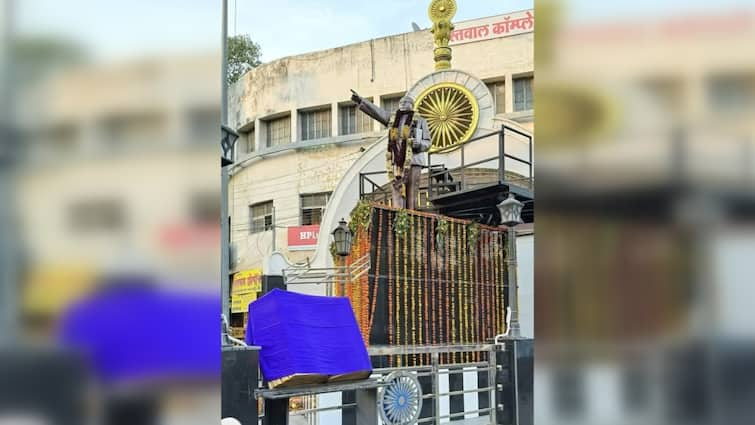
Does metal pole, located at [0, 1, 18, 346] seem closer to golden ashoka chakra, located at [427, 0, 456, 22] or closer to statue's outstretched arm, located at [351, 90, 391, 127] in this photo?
statue's outstretched arm, located at [351, 90, 391, 127]

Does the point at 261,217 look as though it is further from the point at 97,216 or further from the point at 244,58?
the point at 97,216

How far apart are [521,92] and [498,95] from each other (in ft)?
1.99

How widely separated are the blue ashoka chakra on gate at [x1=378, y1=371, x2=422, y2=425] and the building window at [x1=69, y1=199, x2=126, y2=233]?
15.2 ft

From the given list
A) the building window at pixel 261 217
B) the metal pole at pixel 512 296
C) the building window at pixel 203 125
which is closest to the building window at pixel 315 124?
the building window at pixel 261 217

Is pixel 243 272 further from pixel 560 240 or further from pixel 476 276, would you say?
pixel 560 240

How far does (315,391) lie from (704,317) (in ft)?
11.8

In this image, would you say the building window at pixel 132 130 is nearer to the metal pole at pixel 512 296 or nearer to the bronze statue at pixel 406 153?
the metal pole at pixel 512 296

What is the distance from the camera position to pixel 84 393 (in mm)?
826

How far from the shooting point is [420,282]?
7.77 metres

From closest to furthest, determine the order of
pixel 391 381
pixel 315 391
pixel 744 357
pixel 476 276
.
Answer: pixel 744 357 < pixel 315 391 < pixel 391 381 < pixel 476 276

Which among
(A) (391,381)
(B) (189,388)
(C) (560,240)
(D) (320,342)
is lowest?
(A) (391,381)

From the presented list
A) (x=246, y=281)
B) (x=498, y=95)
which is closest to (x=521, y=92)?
(x=498, y=95)

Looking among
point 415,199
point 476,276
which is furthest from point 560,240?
point 415,199

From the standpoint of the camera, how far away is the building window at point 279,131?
1897 cm
